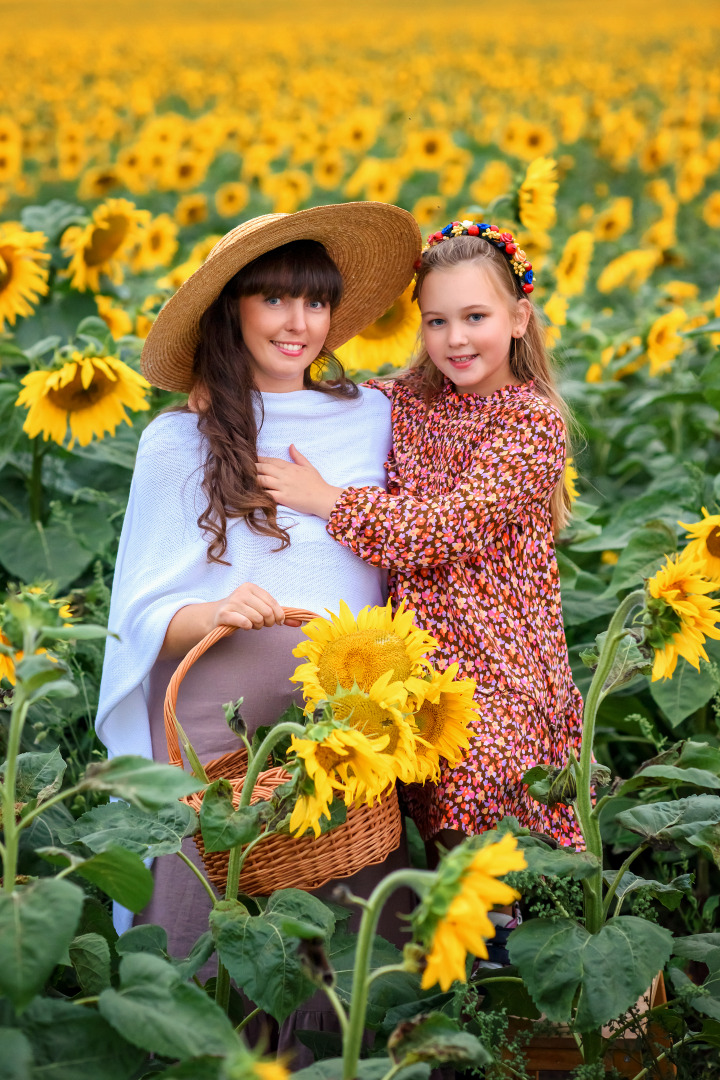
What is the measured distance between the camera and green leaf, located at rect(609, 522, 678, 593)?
2400 mm

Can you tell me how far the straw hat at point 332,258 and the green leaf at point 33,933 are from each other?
4.05 ft

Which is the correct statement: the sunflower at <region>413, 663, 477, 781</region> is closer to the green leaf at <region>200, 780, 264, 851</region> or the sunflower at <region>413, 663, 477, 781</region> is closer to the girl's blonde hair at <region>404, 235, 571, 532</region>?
the green leaf at <region>200, 780, 264, 851</region>

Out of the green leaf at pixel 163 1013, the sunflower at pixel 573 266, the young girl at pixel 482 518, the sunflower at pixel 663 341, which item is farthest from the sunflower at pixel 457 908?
the sunflower at pixel 573 266

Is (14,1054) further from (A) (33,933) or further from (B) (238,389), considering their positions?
(B) (238,389)

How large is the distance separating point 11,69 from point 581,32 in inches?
216

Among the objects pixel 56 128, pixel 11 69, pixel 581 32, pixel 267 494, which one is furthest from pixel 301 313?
pixel 581 32

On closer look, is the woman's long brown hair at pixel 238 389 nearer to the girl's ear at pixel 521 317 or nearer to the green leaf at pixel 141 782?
the girl's ear at pixel 521 317

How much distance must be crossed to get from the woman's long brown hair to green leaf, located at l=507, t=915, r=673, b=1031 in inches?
33.0

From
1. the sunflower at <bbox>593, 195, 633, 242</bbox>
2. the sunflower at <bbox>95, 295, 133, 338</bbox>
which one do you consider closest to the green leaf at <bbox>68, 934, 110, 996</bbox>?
the sunflower at <bbox>95, 295, 133, 338</bbox>

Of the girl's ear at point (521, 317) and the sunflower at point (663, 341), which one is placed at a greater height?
the girl's ear at point (521, 317)

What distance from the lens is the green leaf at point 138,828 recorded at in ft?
5.21

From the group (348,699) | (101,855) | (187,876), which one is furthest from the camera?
(187,876)

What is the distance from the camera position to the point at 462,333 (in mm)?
2189

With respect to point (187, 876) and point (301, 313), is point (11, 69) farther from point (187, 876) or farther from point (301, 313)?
point (187, 876)
